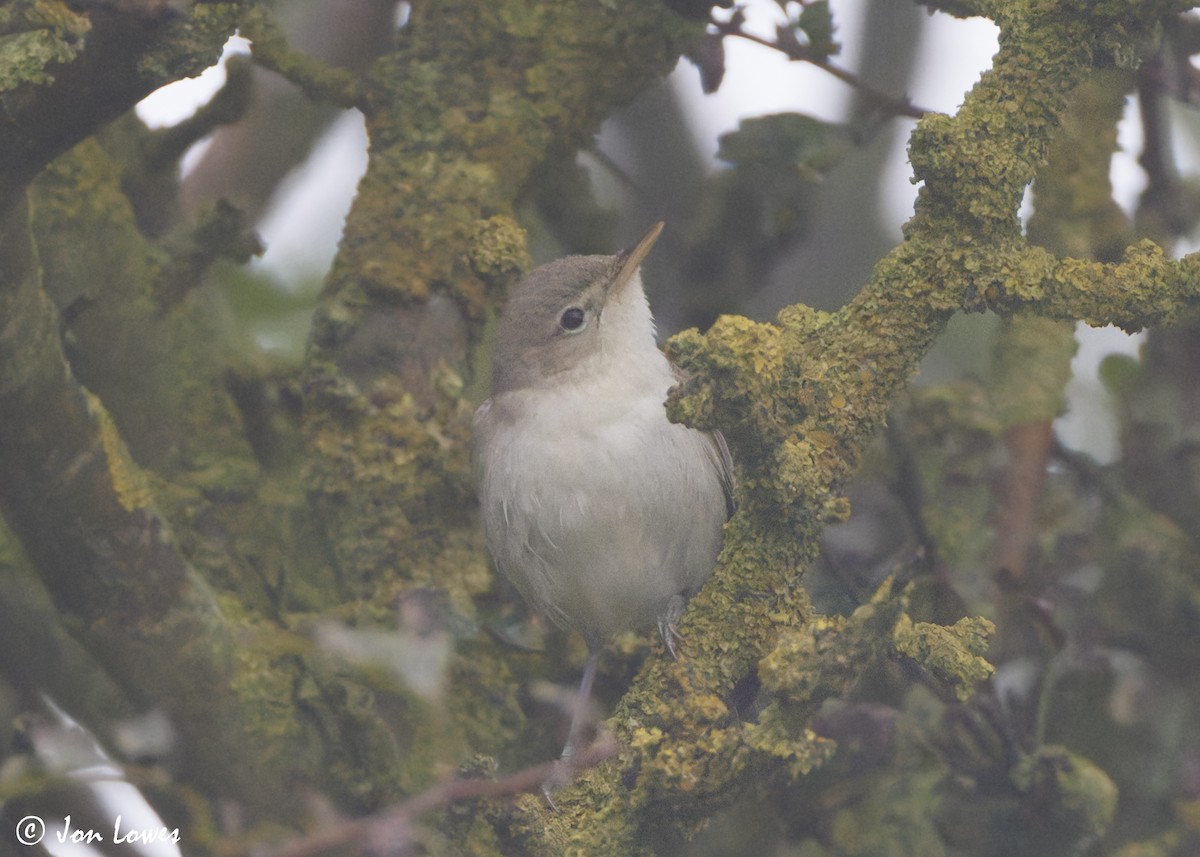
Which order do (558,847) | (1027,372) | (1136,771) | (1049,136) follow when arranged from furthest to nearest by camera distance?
(1027,372) → (1136,771) → (1049,136) → (558,847)

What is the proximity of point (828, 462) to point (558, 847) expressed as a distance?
0.81 m

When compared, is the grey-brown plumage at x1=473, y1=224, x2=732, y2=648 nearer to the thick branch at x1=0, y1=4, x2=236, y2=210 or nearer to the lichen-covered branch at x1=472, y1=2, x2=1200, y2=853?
the lichen-covered branch at x1=472, y1=2, x2=1200, y2=853

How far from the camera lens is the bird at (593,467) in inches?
134

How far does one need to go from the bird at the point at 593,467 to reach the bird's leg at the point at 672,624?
0.4 inches

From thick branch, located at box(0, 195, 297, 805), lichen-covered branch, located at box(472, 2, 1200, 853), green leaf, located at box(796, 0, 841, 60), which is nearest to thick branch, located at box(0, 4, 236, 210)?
thick branch, located at box(0, 195, 297, 805)

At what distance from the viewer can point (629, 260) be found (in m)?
3.71

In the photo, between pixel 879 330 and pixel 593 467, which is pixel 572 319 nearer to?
pixel 593 467

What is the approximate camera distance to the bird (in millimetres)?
3398

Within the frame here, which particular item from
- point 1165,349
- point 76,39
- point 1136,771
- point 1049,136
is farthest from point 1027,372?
point 76,39

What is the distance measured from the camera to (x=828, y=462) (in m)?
2.36

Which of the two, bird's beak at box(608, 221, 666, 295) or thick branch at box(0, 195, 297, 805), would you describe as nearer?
thick branch at box(0, 195, 297, 805)

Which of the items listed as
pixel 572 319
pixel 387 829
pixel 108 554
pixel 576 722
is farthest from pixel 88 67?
pixel 576 722

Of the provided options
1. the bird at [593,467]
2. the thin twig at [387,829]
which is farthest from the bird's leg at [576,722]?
the thin twig at [387,829]

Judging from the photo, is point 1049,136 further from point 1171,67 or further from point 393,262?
point 393,262
